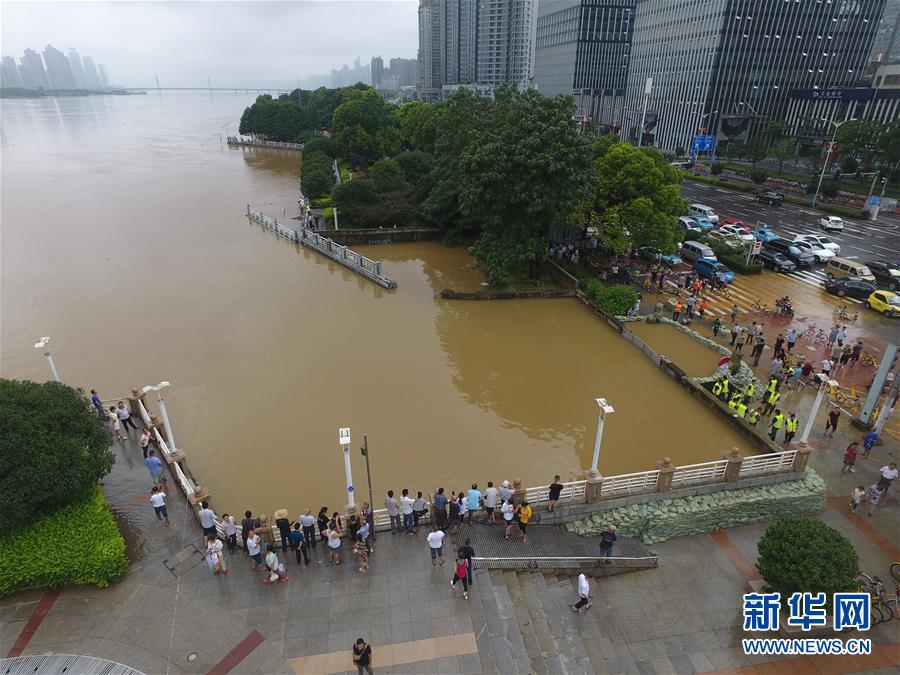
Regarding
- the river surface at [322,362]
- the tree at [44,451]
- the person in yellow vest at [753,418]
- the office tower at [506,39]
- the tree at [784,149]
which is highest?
the office tower at [506,39]

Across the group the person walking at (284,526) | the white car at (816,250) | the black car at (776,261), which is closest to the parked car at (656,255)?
the black car at (776,261)

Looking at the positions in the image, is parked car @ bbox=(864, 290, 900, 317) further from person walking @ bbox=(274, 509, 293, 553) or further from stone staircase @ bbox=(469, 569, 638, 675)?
person walking @ bbox=(274, 509, 293, 553)

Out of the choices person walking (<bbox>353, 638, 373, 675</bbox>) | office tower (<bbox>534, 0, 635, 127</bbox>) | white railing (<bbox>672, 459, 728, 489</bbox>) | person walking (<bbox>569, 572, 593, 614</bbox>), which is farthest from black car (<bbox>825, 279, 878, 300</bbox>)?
office tower (<bbox>534, 0, 635, 127</bbox>)

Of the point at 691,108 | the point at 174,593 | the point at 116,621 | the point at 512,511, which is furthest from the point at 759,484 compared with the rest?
the point at 691,108

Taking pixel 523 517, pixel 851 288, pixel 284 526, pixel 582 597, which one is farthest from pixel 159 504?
pixel 851 288

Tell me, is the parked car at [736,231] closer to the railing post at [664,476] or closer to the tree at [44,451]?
the railing post at [664,476]
